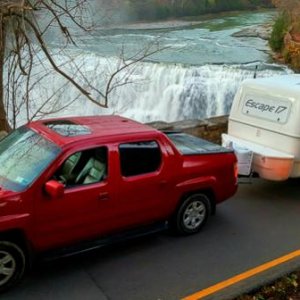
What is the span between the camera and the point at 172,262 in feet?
20.9

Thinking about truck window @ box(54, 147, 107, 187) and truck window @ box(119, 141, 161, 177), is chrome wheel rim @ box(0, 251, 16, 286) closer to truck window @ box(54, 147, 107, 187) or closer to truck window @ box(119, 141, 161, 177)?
truck window @ box(54, 147, 107, 187)

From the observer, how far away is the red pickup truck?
551cm

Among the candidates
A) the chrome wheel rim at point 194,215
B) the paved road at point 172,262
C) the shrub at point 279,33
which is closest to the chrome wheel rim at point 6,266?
the paved road at point 172,262

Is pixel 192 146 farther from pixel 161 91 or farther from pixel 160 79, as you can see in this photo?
pixel 160 79

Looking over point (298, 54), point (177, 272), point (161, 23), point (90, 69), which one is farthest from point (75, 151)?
point (161, 23)

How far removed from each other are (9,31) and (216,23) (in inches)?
1319

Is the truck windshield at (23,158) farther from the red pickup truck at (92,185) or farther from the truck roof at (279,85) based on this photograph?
the truck roof at (279,85)

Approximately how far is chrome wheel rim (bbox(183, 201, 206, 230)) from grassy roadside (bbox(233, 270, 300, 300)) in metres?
1.60

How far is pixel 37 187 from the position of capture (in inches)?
217

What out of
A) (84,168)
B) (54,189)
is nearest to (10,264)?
(54,189)

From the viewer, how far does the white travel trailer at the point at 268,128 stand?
8.24 meters

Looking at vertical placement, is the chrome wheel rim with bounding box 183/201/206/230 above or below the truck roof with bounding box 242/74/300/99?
below

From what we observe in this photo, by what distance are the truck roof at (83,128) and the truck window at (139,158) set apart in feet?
0.58

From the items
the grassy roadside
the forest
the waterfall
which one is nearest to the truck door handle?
the grassy roadside
